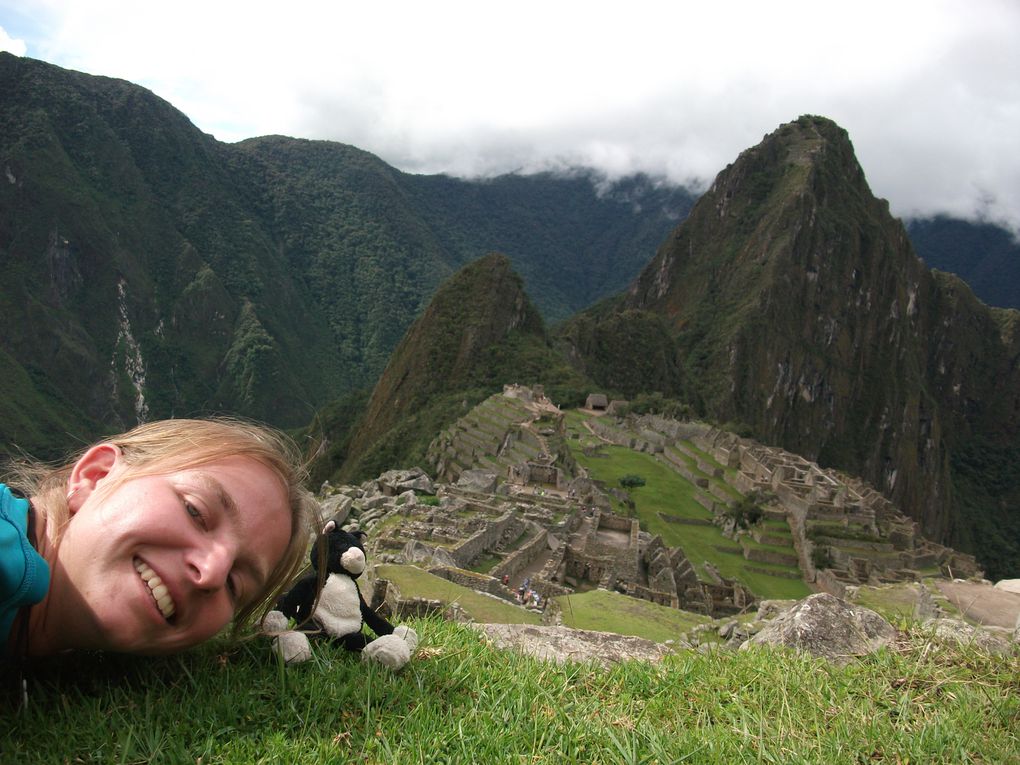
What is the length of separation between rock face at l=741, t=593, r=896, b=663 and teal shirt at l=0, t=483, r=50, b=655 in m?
3.41

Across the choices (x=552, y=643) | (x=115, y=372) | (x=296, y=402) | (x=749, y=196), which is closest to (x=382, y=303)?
(x=296, y=402)

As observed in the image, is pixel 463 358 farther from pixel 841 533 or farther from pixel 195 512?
pixel 195 512

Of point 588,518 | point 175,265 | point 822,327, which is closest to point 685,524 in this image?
point 588,518

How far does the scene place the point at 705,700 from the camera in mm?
2811

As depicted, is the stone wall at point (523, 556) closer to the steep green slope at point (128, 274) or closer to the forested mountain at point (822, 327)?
the forested mountain at point (822, 327)

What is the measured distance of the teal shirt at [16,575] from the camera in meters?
1.72

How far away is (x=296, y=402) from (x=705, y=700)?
110054 millimetres

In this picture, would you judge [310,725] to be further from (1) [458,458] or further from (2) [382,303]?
(2) [382,303]

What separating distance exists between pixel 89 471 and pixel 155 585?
1.86ft

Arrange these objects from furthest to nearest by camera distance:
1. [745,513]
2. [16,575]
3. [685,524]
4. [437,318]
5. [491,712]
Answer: [437,318] < [745,513] < [685,524] < [491,712] < [16,575]

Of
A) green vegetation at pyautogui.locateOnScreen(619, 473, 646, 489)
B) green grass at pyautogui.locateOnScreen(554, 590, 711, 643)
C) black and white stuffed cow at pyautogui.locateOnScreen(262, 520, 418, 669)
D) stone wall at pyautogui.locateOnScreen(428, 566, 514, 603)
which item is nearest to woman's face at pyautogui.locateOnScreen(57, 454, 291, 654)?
black and white stuffed cow at pyautogui.locateOnScreen(262, 520, 418, 669)

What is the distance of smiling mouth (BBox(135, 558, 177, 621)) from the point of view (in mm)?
1970

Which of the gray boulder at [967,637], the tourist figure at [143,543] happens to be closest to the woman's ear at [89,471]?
the tourist figure at [143,543]

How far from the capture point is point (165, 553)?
1.99 metres
